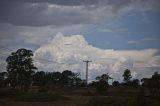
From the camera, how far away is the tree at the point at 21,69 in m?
99.6

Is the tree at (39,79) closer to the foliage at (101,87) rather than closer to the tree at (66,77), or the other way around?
the tree at (66,77)

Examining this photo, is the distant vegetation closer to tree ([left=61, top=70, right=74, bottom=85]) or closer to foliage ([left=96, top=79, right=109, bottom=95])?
foliage ([left=96, top=79, right=109, bottom=95])

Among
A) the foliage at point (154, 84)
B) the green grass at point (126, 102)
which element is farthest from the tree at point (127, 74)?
the green grass at point (126, 102)

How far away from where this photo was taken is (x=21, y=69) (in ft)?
329

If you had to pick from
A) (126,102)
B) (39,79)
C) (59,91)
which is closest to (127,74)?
(59,91)

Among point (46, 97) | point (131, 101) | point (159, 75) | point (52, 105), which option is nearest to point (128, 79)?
point (159, 75)

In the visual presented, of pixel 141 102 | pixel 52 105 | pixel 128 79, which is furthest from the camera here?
pixel 128 79

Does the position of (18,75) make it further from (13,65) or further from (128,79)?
(128,79)

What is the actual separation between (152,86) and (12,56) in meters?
41.3

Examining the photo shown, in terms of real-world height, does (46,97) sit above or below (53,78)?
below

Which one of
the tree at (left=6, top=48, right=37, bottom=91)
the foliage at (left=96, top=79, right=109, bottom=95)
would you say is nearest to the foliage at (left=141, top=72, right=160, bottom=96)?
the foliage at (left=96, top=79, right=109, bottom=95)

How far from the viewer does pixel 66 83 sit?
17012cm

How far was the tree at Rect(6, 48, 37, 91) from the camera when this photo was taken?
9956 cm

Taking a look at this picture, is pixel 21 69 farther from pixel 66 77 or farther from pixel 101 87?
pixel 66 77
